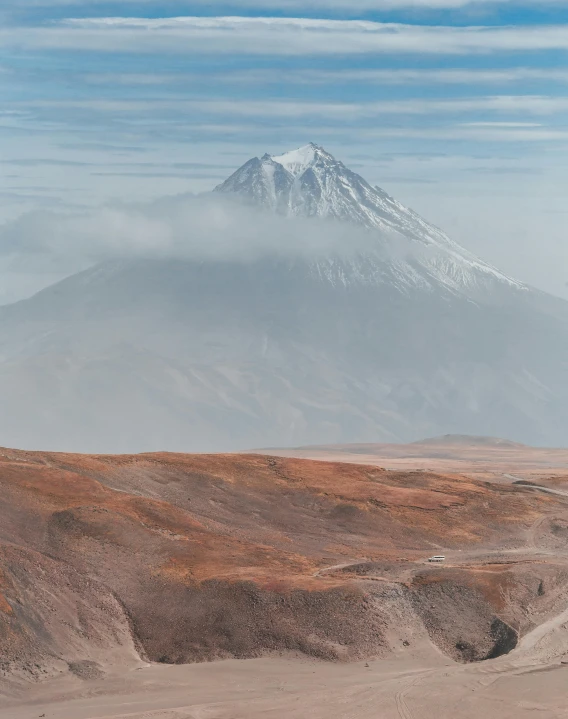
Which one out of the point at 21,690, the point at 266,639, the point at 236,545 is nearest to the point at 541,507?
the point at 236,545

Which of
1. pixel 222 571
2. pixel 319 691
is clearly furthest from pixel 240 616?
pixel 319 691

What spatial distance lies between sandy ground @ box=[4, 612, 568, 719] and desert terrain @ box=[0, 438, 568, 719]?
0.13 metres

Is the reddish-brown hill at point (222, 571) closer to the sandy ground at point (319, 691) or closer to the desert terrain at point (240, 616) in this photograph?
the desert terrain at point (240, 616)

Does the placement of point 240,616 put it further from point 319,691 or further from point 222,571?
point 319,691

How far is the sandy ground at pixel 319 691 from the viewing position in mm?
65312

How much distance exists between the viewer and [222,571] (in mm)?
83875

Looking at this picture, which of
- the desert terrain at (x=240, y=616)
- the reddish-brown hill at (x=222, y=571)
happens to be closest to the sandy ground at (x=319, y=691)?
the desert terrain at (x=240, y=616)

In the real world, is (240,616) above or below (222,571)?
below

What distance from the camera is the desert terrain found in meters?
67.4

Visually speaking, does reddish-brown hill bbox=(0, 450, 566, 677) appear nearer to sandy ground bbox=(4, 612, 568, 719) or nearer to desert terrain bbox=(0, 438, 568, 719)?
desert terrain bbox=(0, 438, 568, 719)

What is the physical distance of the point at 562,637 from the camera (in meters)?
78.1

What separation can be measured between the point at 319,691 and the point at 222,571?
56.8ft

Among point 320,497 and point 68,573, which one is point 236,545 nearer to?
point 68,573

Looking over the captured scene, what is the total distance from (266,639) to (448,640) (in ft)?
40.2
